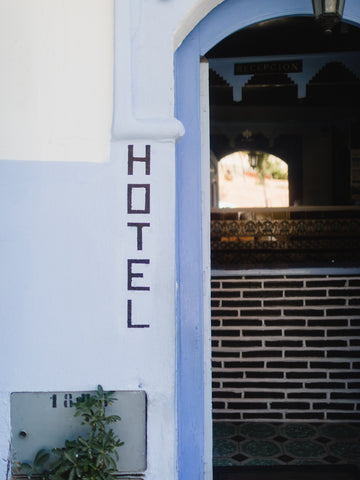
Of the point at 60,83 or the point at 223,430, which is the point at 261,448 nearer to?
the point at 223,430

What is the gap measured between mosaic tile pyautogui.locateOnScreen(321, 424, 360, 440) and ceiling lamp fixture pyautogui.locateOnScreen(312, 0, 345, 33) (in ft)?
11.0

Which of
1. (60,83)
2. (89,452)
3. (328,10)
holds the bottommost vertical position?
(89,452)

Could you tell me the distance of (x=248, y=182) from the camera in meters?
16.2

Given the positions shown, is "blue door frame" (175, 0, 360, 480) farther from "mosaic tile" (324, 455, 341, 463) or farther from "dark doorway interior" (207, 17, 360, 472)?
"mosaic tile" (324, 455, 341, 463)

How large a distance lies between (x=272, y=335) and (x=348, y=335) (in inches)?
28.3

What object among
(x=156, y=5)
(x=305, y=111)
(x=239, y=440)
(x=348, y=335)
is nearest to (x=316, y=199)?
(x=305, y=111)

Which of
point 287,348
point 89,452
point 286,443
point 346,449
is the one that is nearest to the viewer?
point 89,452

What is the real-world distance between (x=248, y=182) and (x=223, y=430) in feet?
40.4

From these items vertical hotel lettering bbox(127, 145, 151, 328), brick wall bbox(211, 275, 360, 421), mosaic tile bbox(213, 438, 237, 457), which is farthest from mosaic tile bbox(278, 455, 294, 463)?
vertical hotel lettering bbox(127, 145, 151, 328)

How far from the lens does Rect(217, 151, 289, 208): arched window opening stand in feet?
49.4

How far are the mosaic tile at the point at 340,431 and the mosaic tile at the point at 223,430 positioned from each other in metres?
0.81

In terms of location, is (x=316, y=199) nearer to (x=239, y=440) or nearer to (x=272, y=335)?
(x=272, y=335)

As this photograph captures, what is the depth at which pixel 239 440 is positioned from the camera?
14.3 feet

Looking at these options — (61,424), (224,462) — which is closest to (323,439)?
(224,462)
